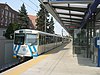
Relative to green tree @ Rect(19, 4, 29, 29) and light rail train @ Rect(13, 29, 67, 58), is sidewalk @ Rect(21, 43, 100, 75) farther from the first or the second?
green tree @ Rect(19, 4, 29, 29)

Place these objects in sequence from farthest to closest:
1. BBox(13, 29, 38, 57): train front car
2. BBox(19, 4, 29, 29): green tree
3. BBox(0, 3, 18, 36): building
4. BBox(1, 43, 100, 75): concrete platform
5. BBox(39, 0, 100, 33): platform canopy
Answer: BBox(0, 3, 18, 36): building, BBox(19, 4, 29, 29): green tree, BBox(13, 29, 38, 57): train front car, BBox(39, 0, 100, 33): platform canopy, BBox(1, 43, 100, 75): concrete platform

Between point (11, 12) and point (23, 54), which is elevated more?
point (11, 12)

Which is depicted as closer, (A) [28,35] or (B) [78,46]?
(A) [28,35]

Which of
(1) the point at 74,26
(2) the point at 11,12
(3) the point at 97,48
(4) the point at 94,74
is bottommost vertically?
(4) the point at 94,74

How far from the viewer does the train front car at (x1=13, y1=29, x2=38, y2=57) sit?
19.4 meters

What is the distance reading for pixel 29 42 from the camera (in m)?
19.6

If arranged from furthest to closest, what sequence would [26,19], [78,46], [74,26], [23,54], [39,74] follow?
[26,19] < [74,26] < [78,46] < [23,54] < [39,74]

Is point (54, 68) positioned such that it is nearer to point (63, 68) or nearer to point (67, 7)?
point (63, 68)

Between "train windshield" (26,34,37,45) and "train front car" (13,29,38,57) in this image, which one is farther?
"train windshield" (26,34,37,45)

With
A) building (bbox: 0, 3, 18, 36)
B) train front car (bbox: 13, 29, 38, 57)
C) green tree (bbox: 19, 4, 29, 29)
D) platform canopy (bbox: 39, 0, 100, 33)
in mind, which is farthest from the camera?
building (bbox: 0, 3, 18, 36)

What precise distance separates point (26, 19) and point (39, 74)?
52.8 meters

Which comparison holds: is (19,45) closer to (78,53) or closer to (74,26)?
(78,53)

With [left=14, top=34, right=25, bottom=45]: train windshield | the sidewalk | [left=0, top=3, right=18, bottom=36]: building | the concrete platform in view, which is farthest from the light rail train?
[left=0, top=3, right=18, bottom=36]: building

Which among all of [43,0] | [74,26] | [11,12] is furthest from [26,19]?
[43,0]
